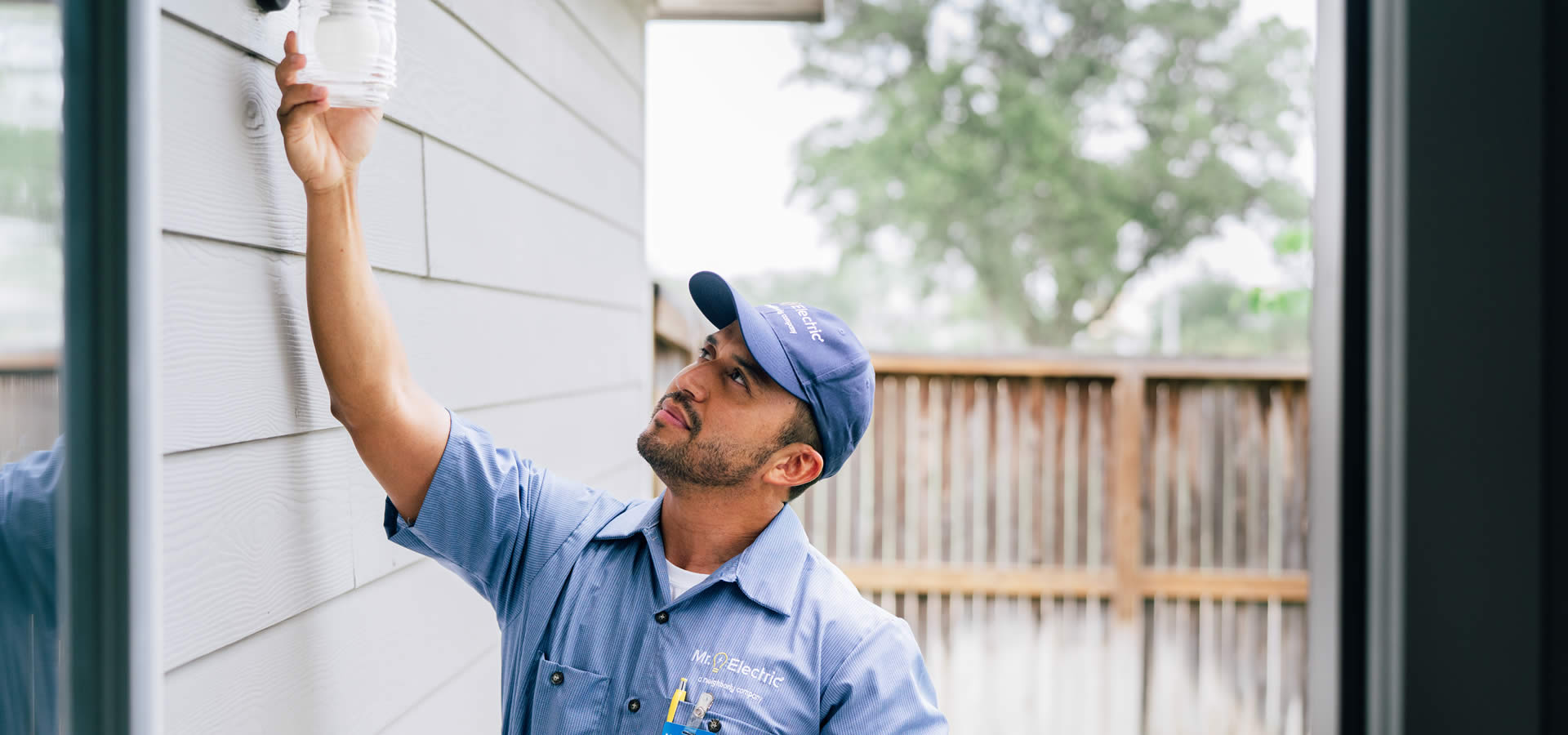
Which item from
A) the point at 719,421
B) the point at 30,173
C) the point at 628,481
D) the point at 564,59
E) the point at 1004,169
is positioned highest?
the point at 1004,169

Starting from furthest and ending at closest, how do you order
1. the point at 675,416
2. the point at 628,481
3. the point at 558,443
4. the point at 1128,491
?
the point at 1128,491, the point at 628,481, the point at 558,443, the point at 675,416

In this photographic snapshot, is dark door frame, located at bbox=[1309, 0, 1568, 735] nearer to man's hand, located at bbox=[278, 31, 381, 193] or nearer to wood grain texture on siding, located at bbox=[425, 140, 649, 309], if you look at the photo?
man's hand, located at bbox=[278, 31, 381, 193]

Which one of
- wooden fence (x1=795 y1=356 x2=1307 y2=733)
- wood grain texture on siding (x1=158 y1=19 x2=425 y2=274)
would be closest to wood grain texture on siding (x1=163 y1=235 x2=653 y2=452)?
wood grain texture on siding (x1=158 y1=19 x2=425 y2=274)

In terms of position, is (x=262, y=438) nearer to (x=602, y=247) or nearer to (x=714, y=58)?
(x=602, y=247)

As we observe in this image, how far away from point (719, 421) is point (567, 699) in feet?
1.39

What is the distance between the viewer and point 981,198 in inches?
374

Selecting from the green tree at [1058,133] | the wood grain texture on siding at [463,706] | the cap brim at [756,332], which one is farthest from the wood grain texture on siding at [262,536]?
the green tree at [1058,133]

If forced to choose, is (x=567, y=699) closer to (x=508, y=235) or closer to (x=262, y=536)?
(x=262, y=536)

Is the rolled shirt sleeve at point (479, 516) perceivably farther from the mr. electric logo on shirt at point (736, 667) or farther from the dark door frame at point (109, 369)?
the dark door frame at point (109, 369)

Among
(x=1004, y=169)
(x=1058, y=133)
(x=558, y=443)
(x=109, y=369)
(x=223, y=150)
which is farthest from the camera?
(x=1004, y=169)

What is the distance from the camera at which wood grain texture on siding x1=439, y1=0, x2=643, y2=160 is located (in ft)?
5.26

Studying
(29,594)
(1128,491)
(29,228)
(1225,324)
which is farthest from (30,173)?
(1225,324)

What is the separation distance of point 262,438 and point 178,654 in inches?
8.6

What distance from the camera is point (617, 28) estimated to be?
2533 millimetres
